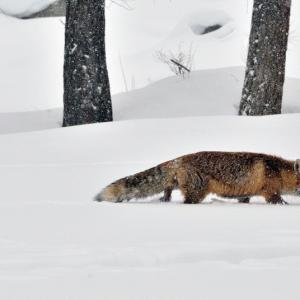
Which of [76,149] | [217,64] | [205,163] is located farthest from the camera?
[217,64]

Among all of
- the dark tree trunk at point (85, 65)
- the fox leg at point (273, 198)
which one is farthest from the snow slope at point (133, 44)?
the fox leg at point (273, 198)

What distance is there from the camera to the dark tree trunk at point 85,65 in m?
9.72

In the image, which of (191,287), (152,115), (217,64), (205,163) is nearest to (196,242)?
(191,287)

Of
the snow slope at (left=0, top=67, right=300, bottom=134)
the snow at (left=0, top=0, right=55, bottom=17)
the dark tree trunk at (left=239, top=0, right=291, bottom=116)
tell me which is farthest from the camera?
the snow at (left=0, top=0, right=55, bottom=17)

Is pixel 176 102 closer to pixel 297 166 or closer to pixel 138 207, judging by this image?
pixel 297 166

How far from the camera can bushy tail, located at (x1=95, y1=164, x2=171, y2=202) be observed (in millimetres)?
5270

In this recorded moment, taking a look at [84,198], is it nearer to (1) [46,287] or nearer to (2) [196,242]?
(2) [196,242]

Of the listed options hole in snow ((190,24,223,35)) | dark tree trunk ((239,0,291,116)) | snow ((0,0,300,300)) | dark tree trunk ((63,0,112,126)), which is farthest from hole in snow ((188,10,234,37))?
dark tree trunk ((239,0,291,116))

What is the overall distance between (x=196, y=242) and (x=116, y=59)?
42.9 ft

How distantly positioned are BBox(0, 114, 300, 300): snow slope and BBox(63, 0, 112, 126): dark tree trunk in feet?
8.86

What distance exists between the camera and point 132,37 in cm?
1797

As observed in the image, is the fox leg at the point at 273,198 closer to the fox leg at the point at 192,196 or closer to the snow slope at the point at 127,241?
the snow slope at the point at 127,241

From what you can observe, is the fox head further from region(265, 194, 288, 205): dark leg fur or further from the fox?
region(265, 194, 288, 205): dark leg fur

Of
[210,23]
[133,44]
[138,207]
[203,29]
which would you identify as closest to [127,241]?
[138,207]
